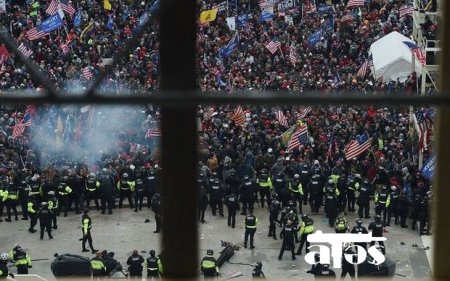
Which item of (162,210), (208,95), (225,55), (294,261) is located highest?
(225,55)

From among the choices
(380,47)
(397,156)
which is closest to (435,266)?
(397,156)

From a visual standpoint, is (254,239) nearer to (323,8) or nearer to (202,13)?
(202,13)

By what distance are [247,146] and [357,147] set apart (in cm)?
300

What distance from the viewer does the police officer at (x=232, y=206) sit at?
20.5m

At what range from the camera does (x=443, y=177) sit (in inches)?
111

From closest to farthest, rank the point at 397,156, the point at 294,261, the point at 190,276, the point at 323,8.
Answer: the point at 190,276, the point at 294,261, the point at 397,156, the point at 323,8

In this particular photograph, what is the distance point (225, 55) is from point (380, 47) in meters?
5.10

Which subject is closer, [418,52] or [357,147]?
[357,147]

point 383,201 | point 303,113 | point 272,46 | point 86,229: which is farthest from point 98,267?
point 272,46

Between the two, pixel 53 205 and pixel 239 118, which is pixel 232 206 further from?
pixel 53 205

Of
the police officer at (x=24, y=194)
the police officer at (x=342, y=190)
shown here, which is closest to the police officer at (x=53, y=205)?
the police officer at (x=24, y=194)

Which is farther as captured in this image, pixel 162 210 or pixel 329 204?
pixel 329 204

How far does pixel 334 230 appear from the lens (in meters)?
20.4

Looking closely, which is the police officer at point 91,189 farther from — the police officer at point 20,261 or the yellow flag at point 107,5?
the yellow flag at point 107,5
